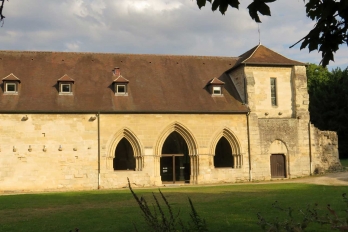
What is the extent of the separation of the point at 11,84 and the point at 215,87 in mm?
12610

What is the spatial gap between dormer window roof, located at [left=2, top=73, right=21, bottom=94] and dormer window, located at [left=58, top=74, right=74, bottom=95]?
2.42 m

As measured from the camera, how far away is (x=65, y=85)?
28.0m

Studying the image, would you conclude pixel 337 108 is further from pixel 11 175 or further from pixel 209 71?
pixel 11 175

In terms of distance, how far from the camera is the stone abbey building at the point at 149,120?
1039 inches

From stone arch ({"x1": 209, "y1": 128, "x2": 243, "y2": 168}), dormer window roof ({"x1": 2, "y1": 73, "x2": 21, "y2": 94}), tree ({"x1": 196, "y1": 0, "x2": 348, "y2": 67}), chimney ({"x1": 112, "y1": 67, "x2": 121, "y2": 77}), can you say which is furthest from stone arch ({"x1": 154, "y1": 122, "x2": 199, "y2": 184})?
tree ({"x1": 196, "y1": 0, "x2": 348, "y2": 67})

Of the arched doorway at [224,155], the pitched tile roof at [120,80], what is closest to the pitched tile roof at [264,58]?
the arched doorway at [224,155]

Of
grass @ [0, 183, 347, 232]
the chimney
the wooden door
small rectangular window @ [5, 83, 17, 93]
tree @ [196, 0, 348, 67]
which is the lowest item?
grass @ [0, 183, 347, 232]

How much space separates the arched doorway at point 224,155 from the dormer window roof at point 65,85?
1119 centimetres

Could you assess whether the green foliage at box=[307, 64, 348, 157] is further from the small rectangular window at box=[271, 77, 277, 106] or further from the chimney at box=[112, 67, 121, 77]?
the chimney at box=[112, 67, 121, 77]

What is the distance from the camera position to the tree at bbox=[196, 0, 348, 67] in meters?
4.88

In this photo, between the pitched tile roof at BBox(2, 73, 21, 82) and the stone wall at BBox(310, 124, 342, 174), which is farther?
the stone wall at BBox(310, 124, 342, 174)

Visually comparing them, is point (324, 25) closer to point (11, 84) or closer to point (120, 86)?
point (120, 86)

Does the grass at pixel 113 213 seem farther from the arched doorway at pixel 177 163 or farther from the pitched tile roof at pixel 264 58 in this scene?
the pitched tile roof at pixel 264 58

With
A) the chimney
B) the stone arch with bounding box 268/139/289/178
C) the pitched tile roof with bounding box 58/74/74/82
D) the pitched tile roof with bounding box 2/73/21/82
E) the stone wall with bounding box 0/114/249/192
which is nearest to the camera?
the stone wall with bounding box 0/114/249/192
